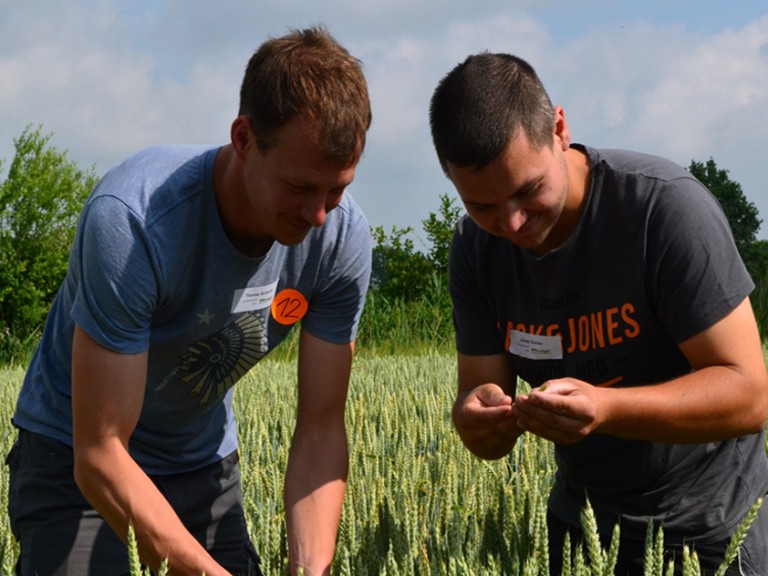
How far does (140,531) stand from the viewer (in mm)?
1959

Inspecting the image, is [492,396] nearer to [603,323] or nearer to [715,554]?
[603,323]

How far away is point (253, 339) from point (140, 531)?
19.8 inches

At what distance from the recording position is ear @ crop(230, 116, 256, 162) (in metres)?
1.94

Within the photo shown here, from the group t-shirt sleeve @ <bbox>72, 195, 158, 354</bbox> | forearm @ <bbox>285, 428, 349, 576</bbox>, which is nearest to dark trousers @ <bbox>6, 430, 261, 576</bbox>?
forearm @ <bbox>285, 428, 349, 576</bbox>

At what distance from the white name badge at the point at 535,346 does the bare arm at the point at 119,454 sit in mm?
785

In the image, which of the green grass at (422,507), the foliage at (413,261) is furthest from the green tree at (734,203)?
the green grass at (422,507)

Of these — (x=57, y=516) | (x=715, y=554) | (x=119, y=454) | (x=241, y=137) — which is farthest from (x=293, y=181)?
(x=715, y=554)

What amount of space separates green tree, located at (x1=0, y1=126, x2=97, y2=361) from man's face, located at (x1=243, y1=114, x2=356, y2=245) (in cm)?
1460

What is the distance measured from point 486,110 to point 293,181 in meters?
0.39

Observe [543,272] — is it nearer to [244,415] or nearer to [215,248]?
[215,248]

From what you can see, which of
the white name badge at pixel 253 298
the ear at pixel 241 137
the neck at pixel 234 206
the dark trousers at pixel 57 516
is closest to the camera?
the ear at pixel 241 137

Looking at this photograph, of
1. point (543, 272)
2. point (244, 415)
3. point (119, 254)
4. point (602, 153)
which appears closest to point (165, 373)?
point (119, 254)

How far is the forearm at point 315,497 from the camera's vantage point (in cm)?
224

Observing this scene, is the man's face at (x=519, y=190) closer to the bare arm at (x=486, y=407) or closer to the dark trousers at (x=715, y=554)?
the bare arm at (x=486, y=407)
